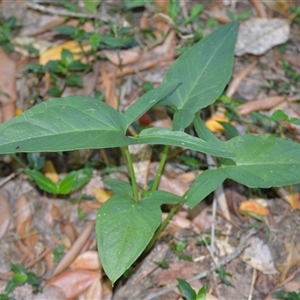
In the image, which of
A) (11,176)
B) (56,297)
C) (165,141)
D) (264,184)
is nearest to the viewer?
(165,141)

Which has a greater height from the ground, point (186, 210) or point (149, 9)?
point (149, 9)

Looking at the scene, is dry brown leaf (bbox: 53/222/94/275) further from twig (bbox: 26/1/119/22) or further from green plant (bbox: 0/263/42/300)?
twig (bbox: 26/1/119/22)

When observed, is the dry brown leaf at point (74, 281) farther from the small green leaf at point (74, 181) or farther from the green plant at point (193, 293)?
the green plant at point (193, 293)

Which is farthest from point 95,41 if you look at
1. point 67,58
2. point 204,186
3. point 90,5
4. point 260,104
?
point 204,186

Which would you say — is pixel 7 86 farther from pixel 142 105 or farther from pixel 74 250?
pixel 142 105

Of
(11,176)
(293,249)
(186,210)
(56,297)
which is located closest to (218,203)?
(186,210)

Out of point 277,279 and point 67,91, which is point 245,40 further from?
point 277,279
